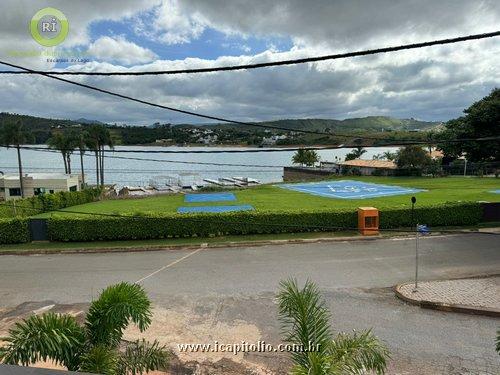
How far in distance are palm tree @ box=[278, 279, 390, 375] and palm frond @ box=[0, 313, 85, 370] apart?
3.12 metres

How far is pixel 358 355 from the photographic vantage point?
17.8 ft

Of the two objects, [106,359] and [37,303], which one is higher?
[106,359]

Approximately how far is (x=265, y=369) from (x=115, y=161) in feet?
545

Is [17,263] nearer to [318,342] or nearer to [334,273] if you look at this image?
[334,273]

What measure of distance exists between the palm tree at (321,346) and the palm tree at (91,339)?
220 cm

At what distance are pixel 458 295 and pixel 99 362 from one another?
12.3m

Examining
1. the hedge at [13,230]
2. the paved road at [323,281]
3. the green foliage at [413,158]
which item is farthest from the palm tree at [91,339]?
the green foliage at [413,158]

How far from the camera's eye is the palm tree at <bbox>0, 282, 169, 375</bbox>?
16.9 feet

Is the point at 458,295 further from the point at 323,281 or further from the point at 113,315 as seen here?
the point at 113,315

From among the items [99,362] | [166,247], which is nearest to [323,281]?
[166,247]

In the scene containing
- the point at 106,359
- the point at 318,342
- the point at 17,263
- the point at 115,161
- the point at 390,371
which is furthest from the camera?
the point at 115,161

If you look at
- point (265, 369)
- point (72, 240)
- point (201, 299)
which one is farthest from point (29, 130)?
point (265, 369)

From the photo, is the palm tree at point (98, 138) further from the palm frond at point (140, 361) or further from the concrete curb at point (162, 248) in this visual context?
the palm frond at point (140, 361)

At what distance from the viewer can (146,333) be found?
11.3 meters
